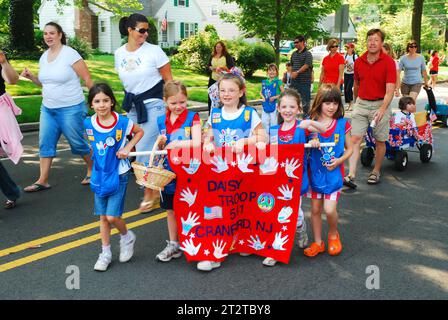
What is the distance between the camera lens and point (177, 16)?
46938 millimetres

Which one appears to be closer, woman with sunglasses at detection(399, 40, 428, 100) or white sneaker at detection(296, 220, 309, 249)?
white sneaker at detection(296, 220, 309, 249)

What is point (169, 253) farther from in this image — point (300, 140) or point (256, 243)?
point (300, 140)

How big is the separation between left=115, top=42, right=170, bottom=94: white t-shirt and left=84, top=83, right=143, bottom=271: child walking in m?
1.31

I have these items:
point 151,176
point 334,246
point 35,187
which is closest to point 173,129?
point 151,176

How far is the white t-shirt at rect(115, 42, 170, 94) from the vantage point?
554 cm

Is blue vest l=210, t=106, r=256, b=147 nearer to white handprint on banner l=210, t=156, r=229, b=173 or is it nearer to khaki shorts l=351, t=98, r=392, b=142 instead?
white handprint on banner l=210, t=156, r=229, b=173

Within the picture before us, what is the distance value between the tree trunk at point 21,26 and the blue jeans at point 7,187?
1940 cm

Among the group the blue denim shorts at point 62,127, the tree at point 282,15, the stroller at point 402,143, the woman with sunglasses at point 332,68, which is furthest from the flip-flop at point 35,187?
the tree at point 282,15

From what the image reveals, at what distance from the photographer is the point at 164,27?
141 feet

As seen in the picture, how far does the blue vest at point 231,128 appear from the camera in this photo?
4.19 meters

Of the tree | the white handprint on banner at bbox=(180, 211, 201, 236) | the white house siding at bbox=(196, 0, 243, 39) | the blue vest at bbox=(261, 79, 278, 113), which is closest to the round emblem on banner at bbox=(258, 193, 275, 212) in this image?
the white handprint on banner at bbox=(180, 211, 201, 236)
